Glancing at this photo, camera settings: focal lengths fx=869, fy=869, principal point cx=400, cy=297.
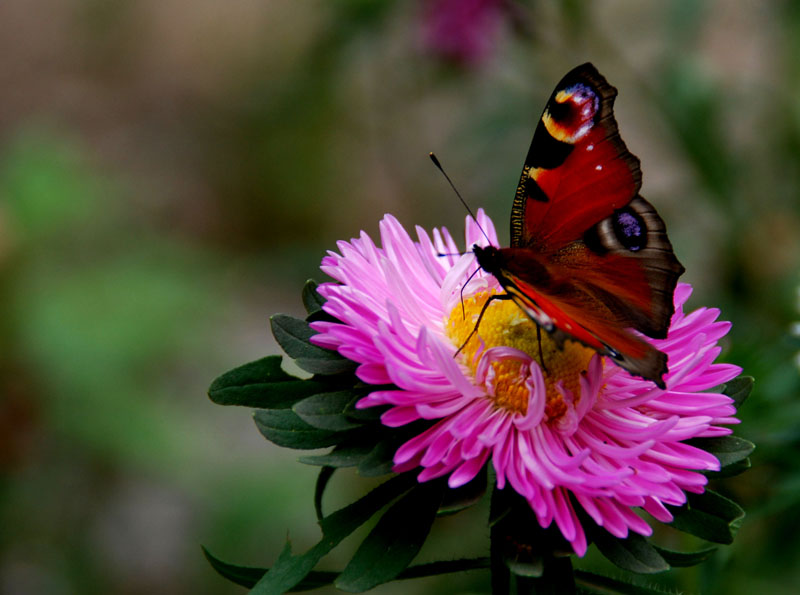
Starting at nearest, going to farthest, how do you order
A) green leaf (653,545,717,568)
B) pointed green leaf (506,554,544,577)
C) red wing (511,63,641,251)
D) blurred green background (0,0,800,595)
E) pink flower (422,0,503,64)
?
pointed green leaf (506,554,544,577)
green leaf (653,545,717,568)
red wing (511,63,641,251)
blurred green background (0,0,800,595)
pink flower (422,0,503,64)

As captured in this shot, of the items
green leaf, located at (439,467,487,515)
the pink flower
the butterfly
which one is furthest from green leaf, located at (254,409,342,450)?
the pink flower

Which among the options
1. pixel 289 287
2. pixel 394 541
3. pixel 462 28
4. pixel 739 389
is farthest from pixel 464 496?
pixel 289 287

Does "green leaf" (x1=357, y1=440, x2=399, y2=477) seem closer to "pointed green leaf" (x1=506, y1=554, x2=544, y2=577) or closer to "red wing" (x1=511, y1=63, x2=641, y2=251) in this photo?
"pointed green leaf" (x1=506, y1=554, x2=544, y2=577)

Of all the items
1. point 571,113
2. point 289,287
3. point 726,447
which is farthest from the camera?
point 289,287

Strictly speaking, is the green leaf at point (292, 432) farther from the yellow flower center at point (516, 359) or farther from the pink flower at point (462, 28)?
the pink flower at point (462, 28)

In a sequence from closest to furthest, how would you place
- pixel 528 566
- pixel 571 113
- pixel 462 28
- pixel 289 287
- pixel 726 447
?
pixel 528 566
pixel 726 447
pixel 571 113
pixel 462 28
pixel 289 287

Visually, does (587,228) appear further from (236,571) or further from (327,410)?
(236,571)

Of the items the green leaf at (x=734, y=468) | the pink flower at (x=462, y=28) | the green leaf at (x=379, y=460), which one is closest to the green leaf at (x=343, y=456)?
the green leaf at (x=379, y=460)
